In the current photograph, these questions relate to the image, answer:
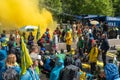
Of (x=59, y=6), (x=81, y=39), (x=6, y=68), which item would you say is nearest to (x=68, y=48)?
(x=81, y=39)

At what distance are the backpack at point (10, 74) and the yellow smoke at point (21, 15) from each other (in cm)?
3153

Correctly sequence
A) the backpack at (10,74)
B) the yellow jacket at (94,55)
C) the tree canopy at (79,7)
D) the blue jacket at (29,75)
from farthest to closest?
the tree canopy at (79,7) < the yellow jacket at (94,55) < the backpack at (10,74) < the blue jacket at (29,75)

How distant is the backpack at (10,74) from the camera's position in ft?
28.0

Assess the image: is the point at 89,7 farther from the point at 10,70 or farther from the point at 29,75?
the point at 29,75

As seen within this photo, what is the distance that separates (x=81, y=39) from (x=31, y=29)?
29.0 feet

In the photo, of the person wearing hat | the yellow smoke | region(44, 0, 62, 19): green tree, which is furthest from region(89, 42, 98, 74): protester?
region(44, 0, 62, 19): green tree

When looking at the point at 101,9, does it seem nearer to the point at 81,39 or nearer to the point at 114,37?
the point at 114,37

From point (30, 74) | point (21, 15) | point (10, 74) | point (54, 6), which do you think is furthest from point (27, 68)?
point (54, 6)

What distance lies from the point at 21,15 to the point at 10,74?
34.6 m

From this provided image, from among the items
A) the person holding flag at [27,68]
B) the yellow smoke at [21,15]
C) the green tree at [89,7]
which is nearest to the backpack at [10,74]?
the person holding flag at [27,68]

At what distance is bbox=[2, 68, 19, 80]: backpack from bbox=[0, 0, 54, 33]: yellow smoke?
31526 mm

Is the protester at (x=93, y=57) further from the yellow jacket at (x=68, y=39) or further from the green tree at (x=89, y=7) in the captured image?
the green tree at (x=89, y=7)

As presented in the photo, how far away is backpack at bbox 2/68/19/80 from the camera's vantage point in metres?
8.53

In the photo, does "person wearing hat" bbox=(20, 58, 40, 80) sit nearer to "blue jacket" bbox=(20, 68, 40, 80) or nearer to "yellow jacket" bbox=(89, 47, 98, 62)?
"blue jacket" bbox=(20, 68, 40, 80)
